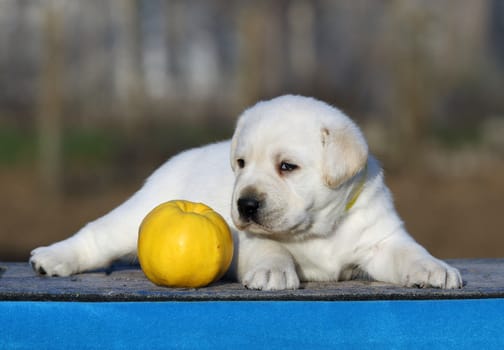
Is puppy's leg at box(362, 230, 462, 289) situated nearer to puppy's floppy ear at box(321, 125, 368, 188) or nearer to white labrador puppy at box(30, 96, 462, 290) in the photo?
white labrador puppy at box(30, 96, 462, 290)

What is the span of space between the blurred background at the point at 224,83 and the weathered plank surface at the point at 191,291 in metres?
8.07

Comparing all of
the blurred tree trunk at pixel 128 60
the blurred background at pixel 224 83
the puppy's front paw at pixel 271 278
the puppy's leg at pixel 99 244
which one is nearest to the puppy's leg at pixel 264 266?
the puppy's front paw at pixel 271 278

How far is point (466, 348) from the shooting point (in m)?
3.08

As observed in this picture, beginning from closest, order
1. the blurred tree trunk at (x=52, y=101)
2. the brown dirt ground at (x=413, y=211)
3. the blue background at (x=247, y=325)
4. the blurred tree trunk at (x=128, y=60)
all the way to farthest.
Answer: the blue background at (x=247, y=325), the brown dirt ground at (x=413, y=211), the blurred tree trunk at (x=52, y=101), the blurred tree trunk at (x=128, y=60)

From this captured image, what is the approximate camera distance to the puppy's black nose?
11.6ft

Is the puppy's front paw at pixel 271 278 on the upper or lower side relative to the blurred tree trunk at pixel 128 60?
lower

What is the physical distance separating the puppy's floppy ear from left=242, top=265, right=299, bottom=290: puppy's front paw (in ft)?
1.65

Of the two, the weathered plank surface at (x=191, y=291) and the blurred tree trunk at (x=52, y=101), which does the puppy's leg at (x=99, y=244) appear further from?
the blurred tree trunk at (x=52, y=101)

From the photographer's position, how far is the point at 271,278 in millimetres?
3379

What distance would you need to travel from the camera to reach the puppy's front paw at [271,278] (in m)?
3.36

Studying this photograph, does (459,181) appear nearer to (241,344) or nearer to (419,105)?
(419,105)

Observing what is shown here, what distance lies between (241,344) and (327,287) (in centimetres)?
61

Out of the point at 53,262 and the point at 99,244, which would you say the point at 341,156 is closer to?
the point at 99,244

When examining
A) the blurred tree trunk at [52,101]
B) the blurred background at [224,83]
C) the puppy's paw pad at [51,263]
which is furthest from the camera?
the blurred background at [224,83]
